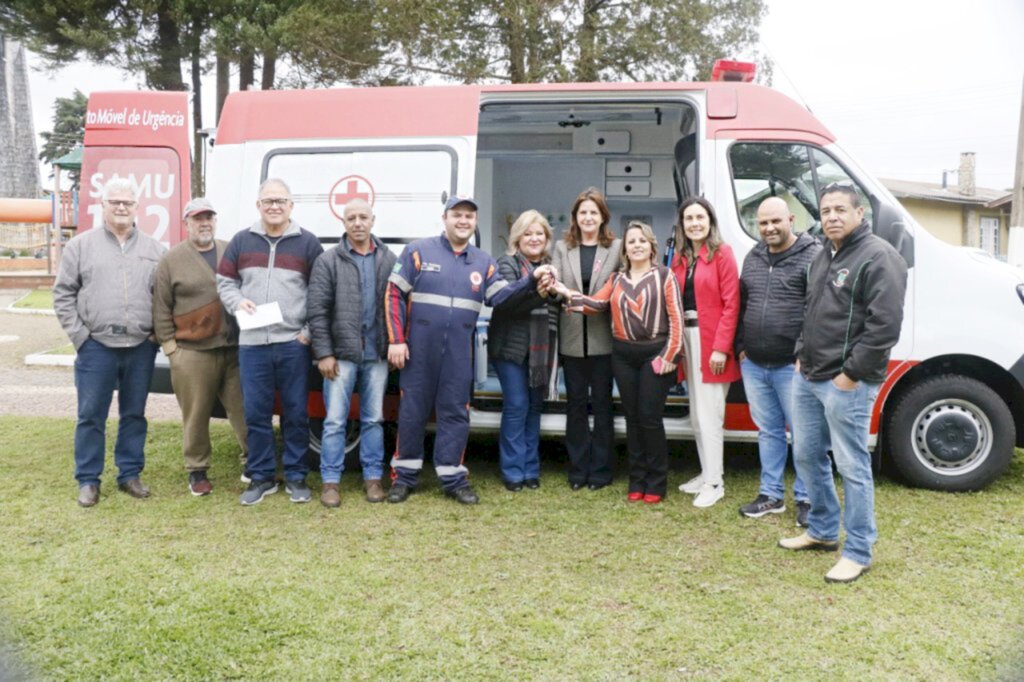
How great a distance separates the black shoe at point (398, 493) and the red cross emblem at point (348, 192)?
1.67m

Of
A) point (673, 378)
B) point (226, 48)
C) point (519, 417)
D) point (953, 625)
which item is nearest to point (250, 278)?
point (519, 417)

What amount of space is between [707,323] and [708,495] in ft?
3.26

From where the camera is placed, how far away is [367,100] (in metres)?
5.09

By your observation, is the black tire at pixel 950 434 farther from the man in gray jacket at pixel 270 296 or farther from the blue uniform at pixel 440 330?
the man in gray jacket at pixel 270 296

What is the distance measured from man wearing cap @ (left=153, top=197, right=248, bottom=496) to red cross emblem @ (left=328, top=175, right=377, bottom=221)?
70 cm

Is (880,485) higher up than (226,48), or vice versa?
(226,48)

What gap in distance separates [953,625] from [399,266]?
10.2 ft

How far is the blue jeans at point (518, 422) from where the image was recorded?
4855 millimetres

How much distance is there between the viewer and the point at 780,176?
4.83 meters

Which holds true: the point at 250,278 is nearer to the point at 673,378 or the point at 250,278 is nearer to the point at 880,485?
the point at 673,378

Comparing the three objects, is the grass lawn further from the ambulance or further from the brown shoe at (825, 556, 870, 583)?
the ambulance

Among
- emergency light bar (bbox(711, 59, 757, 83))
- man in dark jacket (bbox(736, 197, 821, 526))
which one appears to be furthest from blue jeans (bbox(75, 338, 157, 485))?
emergency light bar (bbox(711, 59, 757, 83))

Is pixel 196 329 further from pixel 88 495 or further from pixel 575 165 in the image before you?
pixel 575 165

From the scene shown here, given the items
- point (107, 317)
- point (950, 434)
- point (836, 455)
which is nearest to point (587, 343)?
point (836, 455)
